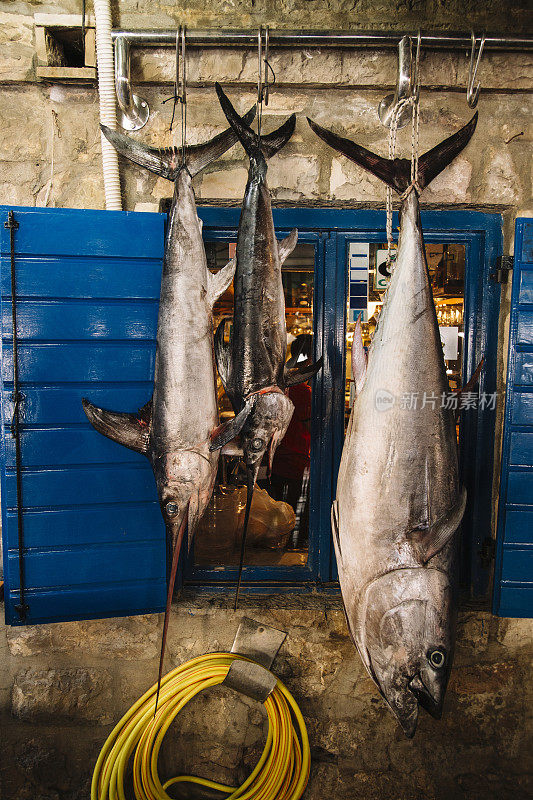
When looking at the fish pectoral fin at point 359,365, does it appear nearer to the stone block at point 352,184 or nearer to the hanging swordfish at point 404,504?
the hanging swordfish at point 404,504

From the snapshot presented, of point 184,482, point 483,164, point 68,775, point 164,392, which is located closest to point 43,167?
point 164,392

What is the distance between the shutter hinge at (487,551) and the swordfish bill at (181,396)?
64.1 inches

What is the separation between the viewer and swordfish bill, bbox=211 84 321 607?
1968 millimetres

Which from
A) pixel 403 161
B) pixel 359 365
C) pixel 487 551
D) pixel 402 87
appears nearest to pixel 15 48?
pixel 402 87

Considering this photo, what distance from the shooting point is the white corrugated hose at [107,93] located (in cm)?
231

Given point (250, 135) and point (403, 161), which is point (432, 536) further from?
point (250, 135)

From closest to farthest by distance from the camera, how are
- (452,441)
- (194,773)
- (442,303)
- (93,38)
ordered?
(452,441), (93,38), (194,773), (442,303)

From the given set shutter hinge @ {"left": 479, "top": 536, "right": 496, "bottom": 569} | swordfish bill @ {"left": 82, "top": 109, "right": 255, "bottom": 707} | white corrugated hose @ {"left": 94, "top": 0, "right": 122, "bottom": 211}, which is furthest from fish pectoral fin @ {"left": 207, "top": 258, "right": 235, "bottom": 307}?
shutter hinge @ {"left": 479, "top": 536, "right": 496, "bottom": 569}

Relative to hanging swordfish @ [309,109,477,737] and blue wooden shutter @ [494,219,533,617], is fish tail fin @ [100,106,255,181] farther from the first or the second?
blue wooden shutter @ [494,219,533,617]

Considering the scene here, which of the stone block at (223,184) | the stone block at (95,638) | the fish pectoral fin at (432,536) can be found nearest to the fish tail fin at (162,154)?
the stone block at (223,184)

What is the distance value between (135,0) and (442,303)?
2373 mm

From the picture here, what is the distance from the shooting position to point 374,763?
2656 mm

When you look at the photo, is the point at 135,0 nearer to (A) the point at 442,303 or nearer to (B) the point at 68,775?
(A) the point at 442,303

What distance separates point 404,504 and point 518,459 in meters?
1.04
